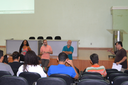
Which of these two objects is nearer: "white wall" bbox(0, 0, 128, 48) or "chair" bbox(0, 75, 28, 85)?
"chair" bbox(0, 75, 28, 85)

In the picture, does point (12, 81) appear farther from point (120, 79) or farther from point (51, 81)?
point (120, 79)

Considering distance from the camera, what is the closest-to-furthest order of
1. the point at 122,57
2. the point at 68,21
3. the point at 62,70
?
the point at 62,70, the point at 122,57, the point at 68,21

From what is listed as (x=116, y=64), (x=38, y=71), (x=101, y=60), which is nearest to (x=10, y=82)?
(x=38, y=71)

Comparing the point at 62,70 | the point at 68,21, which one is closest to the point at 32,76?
the point at 62,70

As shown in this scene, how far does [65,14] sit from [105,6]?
2701 millimetres

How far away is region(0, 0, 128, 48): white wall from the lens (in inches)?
378

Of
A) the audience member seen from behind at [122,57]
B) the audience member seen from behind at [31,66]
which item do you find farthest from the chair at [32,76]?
the audience member seen from behind at [122,57]

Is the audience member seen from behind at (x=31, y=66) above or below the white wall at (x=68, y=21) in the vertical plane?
below

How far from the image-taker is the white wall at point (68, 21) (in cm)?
959

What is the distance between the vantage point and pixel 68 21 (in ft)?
32.3

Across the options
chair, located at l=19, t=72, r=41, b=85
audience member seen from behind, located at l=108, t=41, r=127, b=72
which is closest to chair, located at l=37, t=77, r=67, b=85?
chair, located at l=19, t=72, r=41, b=85

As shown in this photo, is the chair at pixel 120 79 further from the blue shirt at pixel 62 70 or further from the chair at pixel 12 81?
the chair at pixel 12 81

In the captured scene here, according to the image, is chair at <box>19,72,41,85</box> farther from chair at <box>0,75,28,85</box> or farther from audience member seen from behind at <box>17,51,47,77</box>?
chair at <box>0,75,28,85</box>

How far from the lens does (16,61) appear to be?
3.18 metres
